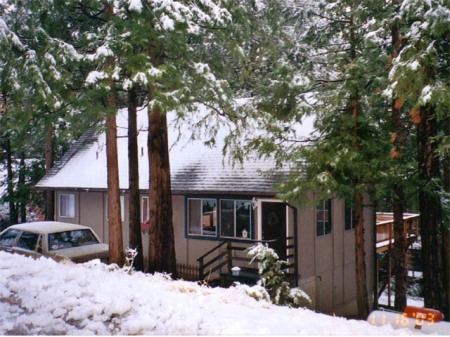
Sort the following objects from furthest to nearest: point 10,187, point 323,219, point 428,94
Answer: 1. point 10,187
2. point 323,219
3. point 428,94

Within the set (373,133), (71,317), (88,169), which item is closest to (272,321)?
(71,317)

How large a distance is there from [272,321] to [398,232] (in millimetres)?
11413

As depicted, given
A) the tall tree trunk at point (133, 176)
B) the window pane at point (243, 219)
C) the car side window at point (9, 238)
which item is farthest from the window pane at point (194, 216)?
the car side window at point (9, 238)

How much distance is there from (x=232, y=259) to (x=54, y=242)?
5.87 m

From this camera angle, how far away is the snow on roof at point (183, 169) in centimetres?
1572

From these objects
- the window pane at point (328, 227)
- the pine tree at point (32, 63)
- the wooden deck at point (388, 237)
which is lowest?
the wooden deck at point (388, 237)

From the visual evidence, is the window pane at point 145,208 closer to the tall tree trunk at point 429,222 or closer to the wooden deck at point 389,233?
the wooden deck at point 389,233

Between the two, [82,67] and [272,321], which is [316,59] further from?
[272,321]

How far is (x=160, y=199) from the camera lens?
1390 cm

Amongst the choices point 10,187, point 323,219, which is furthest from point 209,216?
point 10,187

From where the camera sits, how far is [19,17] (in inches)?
469

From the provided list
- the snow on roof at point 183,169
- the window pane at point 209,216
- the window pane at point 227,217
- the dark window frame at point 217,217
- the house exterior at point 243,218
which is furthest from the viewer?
the window pane at point 209,216

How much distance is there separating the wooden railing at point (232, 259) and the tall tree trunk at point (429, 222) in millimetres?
4244

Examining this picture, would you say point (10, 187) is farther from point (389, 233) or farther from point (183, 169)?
point (389, 233)
